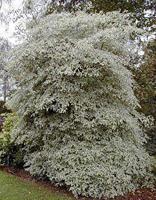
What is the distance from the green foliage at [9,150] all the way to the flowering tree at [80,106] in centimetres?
101

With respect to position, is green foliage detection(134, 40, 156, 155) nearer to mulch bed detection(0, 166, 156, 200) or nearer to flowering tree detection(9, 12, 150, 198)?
flowering tree detection(9, 12, 150, 198)

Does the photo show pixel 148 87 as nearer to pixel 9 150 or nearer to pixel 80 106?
pixel 80 106

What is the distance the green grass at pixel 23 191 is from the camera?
345 inches

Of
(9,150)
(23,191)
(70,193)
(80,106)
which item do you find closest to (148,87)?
(80,106)

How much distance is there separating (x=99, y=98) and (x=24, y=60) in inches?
79.0

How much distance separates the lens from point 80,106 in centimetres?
979

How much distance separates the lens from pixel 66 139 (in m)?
9.81

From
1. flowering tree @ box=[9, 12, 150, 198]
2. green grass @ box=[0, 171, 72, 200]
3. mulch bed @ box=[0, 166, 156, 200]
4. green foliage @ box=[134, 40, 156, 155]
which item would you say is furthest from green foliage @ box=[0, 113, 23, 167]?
green foliage @ box=[134, 40, 156, 155]

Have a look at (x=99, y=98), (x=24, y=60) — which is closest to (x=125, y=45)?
(x=99, y=98)

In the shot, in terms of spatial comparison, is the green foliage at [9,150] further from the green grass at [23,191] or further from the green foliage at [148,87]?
the green foliage at [148,87]

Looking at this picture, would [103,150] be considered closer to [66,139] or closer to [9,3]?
[66,139]

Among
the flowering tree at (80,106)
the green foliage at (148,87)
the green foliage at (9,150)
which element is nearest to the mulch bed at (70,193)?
the flowering tree at (80,106)

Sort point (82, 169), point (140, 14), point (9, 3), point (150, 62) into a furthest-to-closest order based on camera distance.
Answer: point (9, 3) < point (140, 14) < point (150, 62) < point (82, 169)

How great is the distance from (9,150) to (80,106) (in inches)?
120
